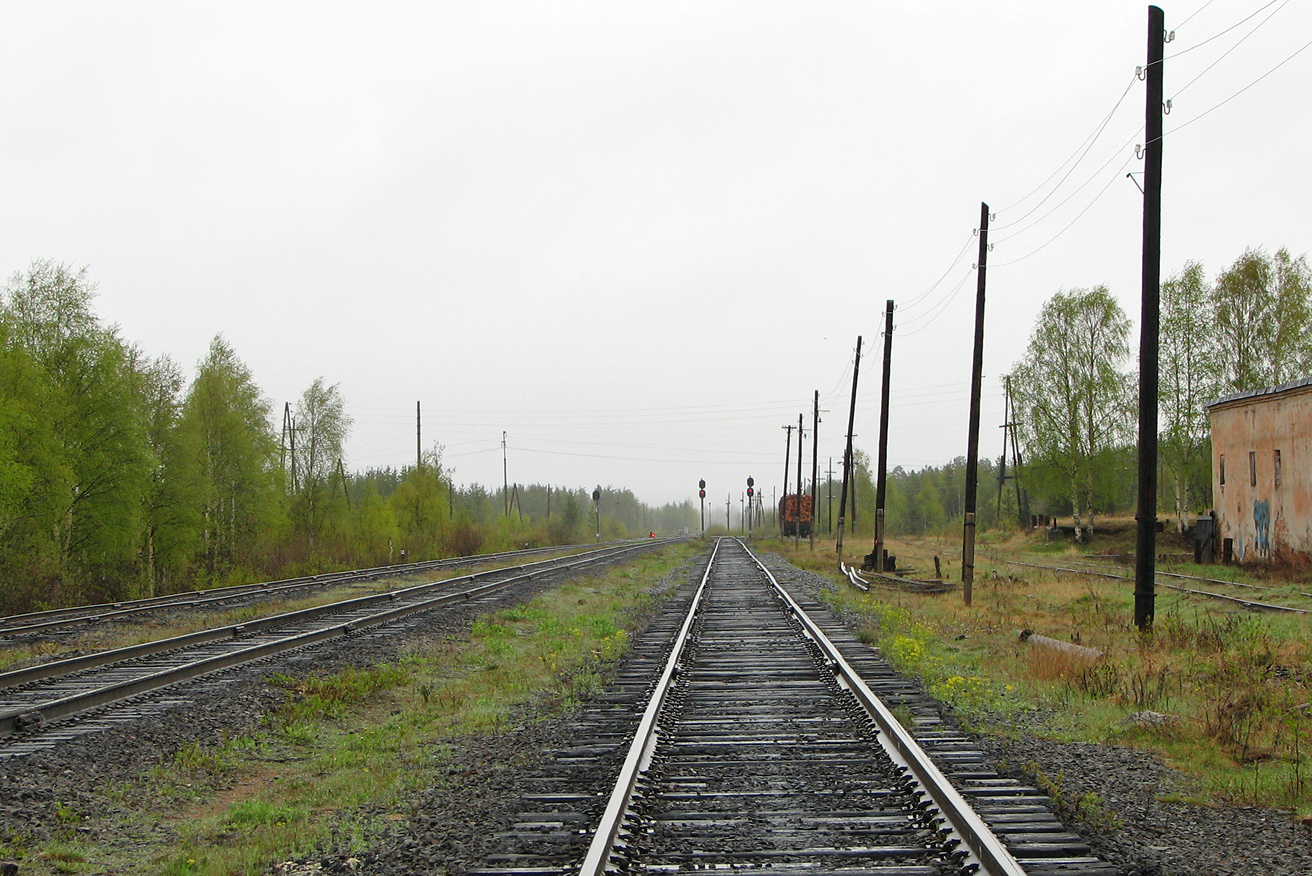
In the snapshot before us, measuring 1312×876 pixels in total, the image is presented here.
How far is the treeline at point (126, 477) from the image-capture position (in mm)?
22562

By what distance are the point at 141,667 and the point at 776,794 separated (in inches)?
356

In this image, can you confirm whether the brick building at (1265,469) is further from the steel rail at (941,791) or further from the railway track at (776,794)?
the steel rail at (941,791)

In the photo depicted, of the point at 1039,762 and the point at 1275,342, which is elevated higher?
the point at 1275,342

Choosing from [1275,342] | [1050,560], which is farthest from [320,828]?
[1275,342]

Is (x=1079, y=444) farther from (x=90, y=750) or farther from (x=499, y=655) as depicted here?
(x=90, y=750)

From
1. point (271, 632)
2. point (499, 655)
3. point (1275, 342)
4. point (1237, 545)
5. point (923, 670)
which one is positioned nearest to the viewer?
point (923, 670)

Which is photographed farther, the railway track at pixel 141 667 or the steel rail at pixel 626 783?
the railway track at pixel 141 667

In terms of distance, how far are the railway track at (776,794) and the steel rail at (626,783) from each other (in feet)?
0.04

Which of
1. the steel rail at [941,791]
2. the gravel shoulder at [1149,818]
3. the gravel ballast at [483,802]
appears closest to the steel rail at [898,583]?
the steel rail at [941,791]

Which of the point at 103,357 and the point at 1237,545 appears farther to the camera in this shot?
the point at 1237,545

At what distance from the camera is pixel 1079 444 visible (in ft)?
156

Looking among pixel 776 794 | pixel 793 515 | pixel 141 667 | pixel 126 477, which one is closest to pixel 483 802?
pixel 776 794

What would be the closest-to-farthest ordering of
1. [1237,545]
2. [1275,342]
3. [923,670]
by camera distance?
[923,670] → [1237,545] → [1275,342]

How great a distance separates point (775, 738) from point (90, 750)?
215 inches
